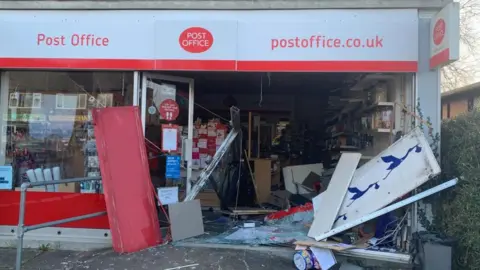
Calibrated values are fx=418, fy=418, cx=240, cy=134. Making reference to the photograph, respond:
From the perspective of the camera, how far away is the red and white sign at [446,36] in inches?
183

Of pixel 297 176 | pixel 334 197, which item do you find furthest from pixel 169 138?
pixel 297 176

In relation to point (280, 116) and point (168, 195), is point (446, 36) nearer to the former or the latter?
point (168, 195)

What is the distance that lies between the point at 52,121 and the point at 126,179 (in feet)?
5.86

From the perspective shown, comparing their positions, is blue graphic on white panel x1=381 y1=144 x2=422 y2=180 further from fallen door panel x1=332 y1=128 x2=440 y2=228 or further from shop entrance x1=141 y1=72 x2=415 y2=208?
shop entrance x1=141 y1=72 x2=415 y2=208

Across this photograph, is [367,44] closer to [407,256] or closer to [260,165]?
[407,256]

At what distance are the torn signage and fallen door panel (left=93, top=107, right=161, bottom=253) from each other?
2422mm

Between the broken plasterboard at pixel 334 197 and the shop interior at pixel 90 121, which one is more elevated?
the shop interior at pixel 90 121

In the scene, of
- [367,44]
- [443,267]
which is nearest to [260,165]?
[367,44]

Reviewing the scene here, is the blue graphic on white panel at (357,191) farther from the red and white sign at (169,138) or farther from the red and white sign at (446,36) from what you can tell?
the red and white sign at (169,138)

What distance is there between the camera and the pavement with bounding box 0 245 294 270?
4738 mm

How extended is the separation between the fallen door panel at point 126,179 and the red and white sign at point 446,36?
3.85m

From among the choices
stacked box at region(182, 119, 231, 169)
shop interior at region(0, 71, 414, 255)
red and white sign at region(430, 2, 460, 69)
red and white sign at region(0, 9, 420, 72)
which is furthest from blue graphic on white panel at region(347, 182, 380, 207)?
stacked box at region(182, 119, 231, 169)

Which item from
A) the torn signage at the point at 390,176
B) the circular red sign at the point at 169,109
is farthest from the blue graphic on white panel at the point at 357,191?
the circular red sign at the point at 169,109

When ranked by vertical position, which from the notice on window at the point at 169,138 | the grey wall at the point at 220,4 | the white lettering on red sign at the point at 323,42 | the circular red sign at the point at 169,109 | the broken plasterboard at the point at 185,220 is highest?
the grey wall at the point at 220,4
